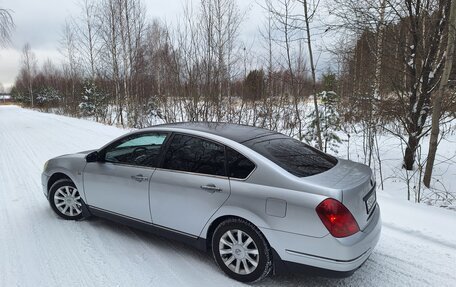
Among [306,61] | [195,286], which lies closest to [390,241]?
[195,286]

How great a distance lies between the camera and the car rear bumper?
8.93 feet

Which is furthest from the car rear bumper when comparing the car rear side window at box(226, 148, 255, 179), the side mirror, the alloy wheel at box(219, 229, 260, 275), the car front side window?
the side mirror

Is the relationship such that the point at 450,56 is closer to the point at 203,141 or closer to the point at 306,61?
the point at 306,61

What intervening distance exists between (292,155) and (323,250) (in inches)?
41.8

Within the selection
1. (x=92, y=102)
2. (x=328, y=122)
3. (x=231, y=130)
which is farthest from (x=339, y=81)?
(x=92, y=102)

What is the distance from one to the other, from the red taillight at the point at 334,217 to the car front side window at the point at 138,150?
6.38 ft

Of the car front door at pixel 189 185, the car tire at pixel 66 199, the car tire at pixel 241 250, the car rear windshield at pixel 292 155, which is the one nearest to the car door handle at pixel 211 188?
the car front door at pixel 189 185

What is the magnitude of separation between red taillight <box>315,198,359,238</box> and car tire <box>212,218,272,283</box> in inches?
24.2

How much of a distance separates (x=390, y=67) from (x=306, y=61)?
2.42 metres

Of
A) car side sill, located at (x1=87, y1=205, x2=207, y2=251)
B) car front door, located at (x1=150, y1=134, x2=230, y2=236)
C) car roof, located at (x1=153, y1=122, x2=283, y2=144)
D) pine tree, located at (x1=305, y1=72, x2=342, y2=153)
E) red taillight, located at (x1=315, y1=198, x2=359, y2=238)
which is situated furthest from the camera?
pine tree, located at (x1=305, y1=72, x2=342, y2=153)

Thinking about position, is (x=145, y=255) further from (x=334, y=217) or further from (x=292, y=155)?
(x=334, y=217)

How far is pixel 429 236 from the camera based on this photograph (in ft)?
13.7

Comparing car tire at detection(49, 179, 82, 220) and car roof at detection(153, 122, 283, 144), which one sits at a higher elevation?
car roof at detection(153, 122, 283, 144)

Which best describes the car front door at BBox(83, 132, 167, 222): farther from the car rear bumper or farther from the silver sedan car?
the car rear bumper
